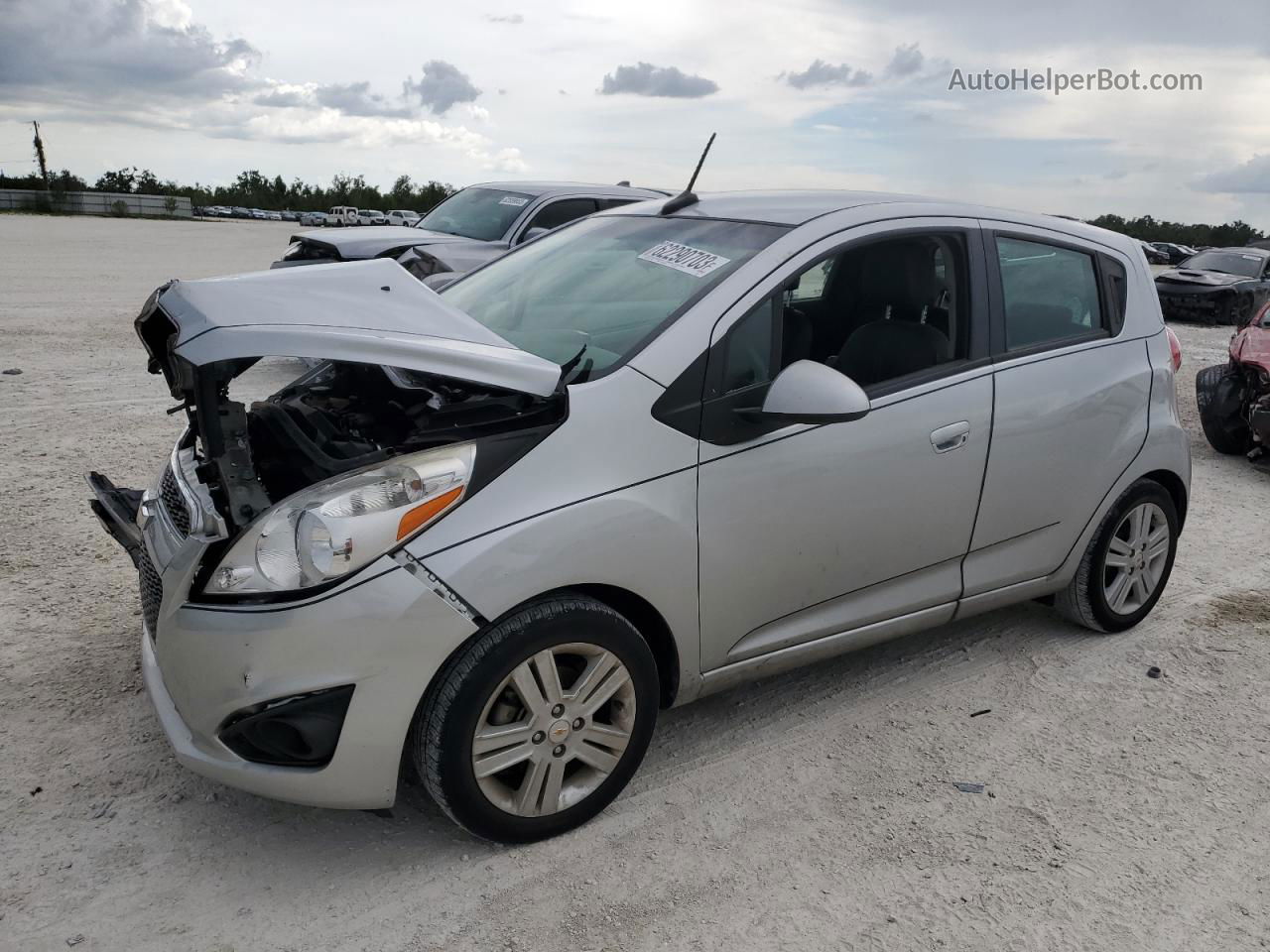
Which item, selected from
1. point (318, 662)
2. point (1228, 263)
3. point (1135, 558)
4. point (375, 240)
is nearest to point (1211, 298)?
point (1228, 263)

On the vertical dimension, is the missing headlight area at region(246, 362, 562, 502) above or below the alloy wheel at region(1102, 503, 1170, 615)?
above

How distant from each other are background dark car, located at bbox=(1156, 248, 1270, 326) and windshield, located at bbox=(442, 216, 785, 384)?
52.2 ft

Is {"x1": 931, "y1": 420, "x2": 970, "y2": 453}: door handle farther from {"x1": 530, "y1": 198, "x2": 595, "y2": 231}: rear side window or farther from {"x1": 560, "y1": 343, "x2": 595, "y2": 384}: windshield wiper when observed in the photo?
{"x1": 530, "y1": 198, "x2": 595, "y2": 231}: rear side window

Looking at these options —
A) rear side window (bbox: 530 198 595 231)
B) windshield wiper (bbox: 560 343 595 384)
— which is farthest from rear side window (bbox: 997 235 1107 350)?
rear side window (bbox: 530 198 595 231)

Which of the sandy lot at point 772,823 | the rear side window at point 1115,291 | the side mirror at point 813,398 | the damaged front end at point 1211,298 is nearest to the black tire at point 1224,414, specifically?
the sandy lot at point 772,823

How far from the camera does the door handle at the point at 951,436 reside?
346 centimetres

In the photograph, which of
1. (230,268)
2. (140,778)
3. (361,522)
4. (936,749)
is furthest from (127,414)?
(230,268)

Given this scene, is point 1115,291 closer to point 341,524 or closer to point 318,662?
point 341,524

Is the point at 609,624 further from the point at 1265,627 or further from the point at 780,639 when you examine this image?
the point at 1265,627

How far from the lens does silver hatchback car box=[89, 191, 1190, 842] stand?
258 centimetres

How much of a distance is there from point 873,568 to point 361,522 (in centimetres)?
170

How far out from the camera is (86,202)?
62594 mm

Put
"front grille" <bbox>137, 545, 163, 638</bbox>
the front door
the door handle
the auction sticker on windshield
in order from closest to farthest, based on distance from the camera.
A: "front grille" <bbox>137, 545, 163, 638</bbox>
the front door
the auction sticker on windshield
the door handle

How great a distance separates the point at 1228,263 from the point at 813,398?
19.1 m
